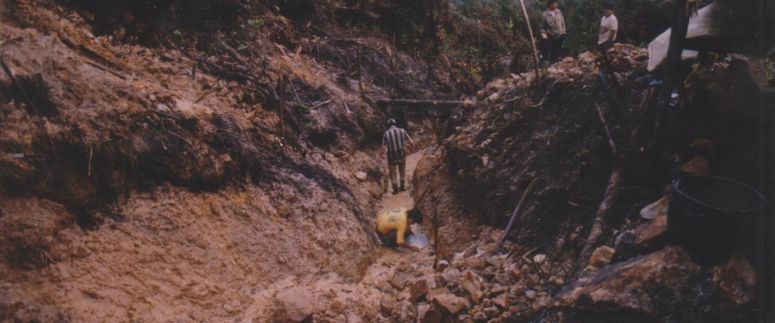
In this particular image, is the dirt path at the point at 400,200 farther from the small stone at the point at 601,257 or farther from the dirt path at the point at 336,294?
the small stone at the point at 601,257

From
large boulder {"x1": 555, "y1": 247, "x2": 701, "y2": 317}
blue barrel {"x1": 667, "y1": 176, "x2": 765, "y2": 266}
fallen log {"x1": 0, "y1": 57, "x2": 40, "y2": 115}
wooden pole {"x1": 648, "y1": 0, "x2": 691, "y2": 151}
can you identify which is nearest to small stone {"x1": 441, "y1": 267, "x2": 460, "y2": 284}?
large boulder {"x1": 555, "y1": 247, "x2": 701, "y2": 317}

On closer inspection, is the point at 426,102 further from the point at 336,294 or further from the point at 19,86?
the point at 19,86

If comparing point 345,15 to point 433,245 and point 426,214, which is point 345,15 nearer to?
point 426,214

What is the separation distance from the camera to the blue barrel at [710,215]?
2928 millimetres

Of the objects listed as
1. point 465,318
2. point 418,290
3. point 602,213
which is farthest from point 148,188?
point 602,213

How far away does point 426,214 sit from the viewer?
680 centimetres

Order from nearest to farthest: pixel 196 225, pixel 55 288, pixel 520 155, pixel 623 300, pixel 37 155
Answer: pixel 623 300, pixel 55 288, pixel 37 155, pixel 196 225, pixel 520 155

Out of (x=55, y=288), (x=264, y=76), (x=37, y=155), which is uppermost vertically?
(x=264, y=76)

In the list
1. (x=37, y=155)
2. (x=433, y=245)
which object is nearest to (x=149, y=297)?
(x=37, y=155)

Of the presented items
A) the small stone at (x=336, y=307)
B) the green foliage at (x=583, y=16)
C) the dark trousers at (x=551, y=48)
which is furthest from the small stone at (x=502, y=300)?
the green foliage at (x=583, y=16)

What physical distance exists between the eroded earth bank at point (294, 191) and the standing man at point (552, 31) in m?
2.05

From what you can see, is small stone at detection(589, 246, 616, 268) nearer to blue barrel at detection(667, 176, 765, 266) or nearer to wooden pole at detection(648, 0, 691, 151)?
blue barrel at detection(667, 176, 765, 266)

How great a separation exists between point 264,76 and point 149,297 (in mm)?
4043

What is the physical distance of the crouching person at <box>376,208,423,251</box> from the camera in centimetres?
618
